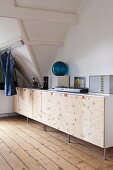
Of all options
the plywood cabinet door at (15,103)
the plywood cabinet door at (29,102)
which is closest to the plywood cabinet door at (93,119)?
the plywood cabinet door at (29,102)

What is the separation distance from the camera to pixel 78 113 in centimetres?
345

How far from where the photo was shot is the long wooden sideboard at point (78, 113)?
3020 mm

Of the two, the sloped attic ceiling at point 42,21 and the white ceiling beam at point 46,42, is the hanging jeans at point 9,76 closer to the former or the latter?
the sloped attic ceiling at point 42,21

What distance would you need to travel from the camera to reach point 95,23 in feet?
12.2

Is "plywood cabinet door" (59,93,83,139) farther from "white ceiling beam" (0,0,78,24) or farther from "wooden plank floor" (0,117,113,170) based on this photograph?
"white ceiling beam" (0,0,78,24)

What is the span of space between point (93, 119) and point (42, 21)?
184cm

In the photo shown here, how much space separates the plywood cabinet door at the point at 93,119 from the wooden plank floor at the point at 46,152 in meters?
0.26

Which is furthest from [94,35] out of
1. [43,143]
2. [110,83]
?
[43,143]

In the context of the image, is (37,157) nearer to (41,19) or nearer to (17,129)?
(17,129)

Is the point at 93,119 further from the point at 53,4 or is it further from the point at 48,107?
the point at 53,4

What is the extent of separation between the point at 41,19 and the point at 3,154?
2204 millimetres

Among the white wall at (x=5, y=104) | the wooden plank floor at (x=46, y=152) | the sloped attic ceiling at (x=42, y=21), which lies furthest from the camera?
the white wall at (x=5, y=104)

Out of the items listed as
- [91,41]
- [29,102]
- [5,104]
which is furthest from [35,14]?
[5,104]

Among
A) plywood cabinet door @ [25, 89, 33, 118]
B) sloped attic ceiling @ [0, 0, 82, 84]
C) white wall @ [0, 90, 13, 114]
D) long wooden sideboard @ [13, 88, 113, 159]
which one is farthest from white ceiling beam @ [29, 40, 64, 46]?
white wall @ [0, 90, 13, 114]
